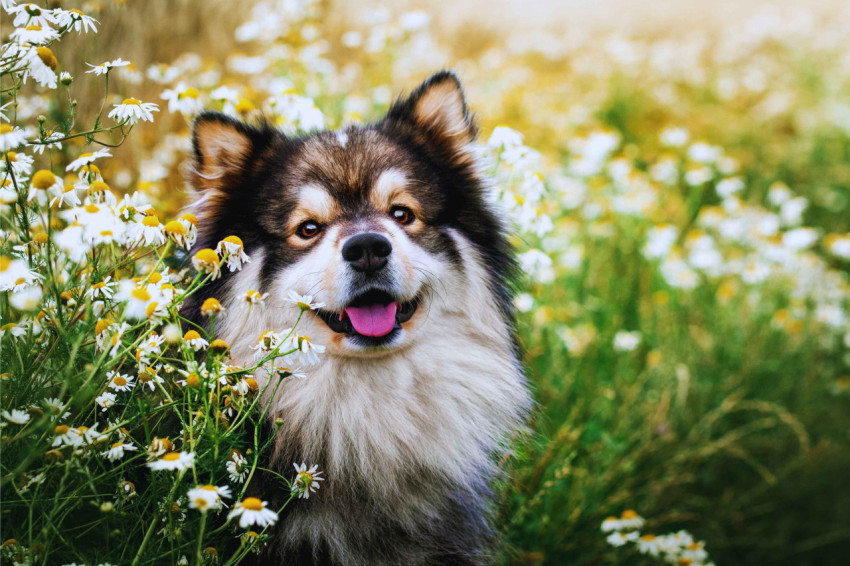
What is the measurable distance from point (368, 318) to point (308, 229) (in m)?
0.40

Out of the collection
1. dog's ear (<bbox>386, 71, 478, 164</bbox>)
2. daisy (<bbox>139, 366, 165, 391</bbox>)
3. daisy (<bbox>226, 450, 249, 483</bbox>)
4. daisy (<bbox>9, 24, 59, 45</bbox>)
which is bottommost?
daisy (<bbox>226, 450, 249, 483</bbox>)

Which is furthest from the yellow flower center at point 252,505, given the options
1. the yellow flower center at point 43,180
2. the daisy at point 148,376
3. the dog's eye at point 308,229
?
the dog's eye at point 308,229

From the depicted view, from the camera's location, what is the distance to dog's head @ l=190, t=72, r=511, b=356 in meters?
2.27

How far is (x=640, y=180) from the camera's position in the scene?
5594mm

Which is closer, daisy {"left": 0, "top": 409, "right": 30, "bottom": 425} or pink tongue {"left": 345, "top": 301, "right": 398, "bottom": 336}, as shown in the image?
daisy {"left": 0, "top": 409, "right": 30, "bottom": 425}

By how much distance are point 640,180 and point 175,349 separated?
14.2 ft

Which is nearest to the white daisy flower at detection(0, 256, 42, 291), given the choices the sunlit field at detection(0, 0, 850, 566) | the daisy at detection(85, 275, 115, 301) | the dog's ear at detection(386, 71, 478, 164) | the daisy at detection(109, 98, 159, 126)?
the sunlit field at detection(0, 0, 850, 566)

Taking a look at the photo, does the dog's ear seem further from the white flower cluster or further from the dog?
the white flower cluster

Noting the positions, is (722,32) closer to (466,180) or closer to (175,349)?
(466,180)

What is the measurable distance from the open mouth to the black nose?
11 cm

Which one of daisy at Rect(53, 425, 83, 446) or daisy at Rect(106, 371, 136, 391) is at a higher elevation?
daisy at Rect(106, 371, 136, 391)

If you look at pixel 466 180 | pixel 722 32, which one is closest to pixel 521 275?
pixel 466 180

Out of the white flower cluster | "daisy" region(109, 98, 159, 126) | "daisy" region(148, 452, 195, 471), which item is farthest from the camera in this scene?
the white flower cluster

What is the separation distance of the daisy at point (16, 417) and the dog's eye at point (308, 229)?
1.07 metres
